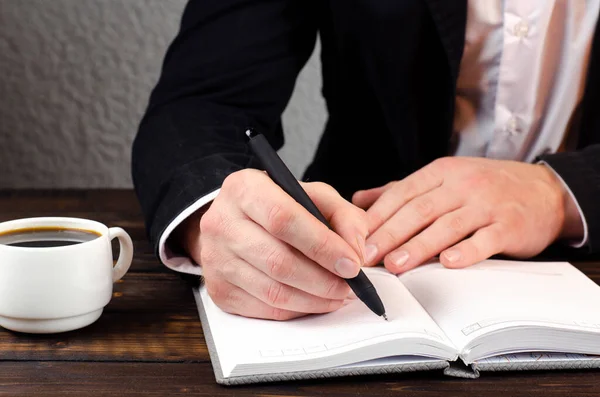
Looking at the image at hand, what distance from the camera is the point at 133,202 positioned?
1326 millimetres

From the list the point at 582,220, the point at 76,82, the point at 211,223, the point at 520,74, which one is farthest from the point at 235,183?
the point at 76,82

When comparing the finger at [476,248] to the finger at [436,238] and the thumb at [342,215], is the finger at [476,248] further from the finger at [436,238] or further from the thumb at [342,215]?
the thumb at [342,215]

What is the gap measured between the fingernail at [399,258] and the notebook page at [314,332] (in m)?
0.10

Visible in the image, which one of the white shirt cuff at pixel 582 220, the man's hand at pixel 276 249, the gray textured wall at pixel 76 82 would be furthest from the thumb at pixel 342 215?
the gray textured wall at pixel 76 82

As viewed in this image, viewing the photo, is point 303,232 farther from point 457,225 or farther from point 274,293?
point 457,225

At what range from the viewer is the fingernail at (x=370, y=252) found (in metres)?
0.86

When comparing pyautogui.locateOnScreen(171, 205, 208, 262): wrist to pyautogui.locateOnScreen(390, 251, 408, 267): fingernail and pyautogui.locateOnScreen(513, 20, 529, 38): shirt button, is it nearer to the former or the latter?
pyautogui.locateOnScreen(390, 251, 408, 267): fingernail

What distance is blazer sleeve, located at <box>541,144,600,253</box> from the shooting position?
0.98m

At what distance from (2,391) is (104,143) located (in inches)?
49.0

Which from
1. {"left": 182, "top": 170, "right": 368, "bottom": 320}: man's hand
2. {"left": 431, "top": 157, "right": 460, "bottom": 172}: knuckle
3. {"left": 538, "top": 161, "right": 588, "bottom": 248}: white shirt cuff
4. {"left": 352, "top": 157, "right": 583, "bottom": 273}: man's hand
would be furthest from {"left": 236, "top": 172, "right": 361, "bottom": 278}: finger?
{"left": 538, "top": 161, "right": 588, "bottom": 248}: white shirt cuff

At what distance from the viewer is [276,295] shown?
2.26 ft

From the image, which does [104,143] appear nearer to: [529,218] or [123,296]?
[123,296]

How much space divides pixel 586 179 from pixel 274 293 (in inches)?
20.7

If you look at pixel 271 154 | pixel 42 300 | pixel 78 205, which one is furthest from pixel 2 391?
pixel 78 205
